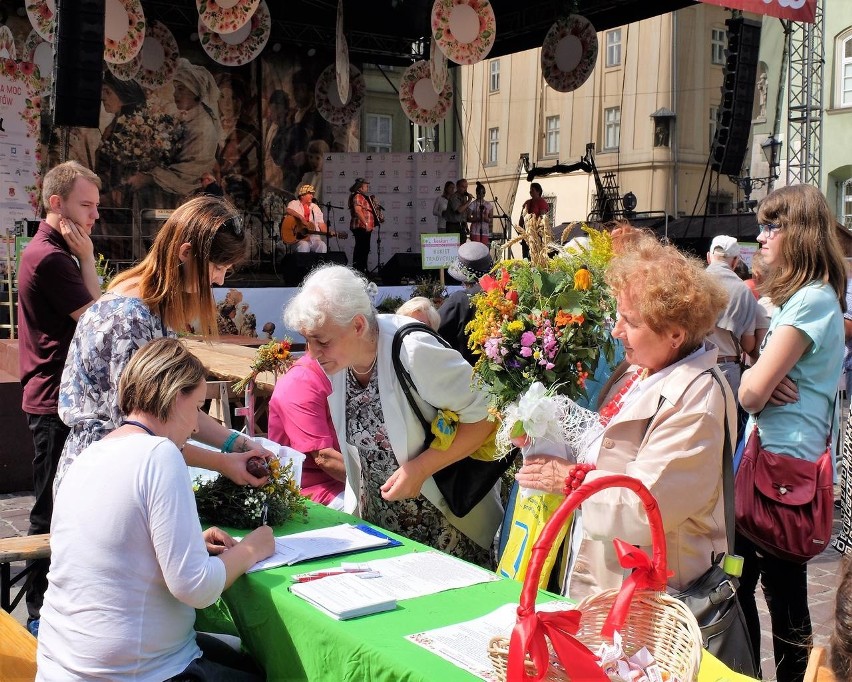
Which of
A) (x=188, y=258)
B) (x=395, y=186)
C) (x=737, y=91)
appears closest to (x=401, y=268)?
(x=395, y=186)

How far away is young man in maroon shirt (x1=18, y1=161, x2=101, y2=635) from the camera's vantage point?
3.83 metres

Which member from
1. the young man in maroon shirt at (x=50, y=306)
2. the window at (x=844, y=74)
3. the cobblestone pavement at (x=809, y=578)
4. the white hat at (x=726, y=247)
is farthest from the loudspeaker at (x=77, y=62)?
the window at (x=844, y=74)

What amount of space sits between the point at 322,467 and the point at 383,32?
14.7 meters

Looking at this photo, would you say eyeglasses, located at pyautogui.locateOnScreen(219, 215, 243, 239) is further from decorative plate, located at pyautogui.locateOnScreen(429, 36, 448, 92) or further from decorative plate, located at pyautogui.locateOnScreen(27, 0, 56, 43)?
decorative plate, located at pyautogui.locateOnScreen(429, 36, 448, 92)

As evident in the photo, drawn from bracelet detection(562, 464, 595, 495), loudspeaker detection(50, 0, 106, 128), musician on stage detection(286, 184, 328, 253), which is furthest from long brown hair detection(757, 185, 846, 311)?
musician on stage detection(286, 184, 328, 253)

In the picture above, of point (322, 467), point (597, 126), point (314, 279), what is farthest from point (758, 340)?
point (597, 126)

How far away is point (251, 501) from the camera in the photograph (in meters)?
2.62

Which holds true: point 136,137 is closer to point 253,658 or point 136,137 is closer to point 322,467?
point 322,467

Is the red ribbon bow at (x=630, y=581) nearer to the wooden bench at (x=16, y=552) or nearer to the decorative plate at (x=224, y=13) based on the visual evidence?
the wooden bench at (x=16, y=552)

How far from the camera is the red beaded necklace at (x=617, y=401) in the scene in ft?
7.63

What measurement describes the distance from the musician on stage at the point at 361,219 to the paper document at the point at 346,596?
13904 mm

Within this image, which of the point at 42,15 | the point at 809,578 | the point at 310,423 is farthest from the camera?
the point at 42,15

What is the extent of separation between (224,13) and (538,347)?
9913 mm

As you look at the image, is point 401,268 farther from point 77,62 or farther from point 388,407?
point 388,407
